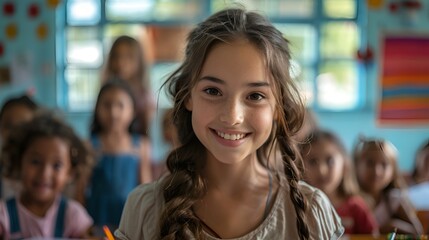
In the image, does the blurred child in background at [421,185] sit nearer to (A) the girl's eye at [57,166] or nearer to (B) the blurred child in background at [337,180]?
(B) the blurred child in background at [337,180]

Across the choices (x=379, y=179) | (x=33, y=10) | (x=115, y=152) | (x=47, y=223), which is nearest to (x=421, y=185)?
(x=379, y=179)

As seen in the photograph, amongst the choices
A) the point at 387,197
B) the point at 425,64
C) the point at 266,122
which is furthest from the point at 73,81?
the point at 266,122

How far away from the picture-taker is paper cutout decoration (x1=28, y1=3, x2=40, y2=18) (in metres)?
5.43

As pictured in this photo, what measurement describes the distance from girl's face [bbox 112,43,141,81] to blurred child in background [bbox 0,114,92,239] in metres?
1.17

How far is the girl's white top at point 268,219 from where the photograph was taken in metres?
1.29

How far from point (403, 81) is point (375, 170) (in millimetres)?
2756

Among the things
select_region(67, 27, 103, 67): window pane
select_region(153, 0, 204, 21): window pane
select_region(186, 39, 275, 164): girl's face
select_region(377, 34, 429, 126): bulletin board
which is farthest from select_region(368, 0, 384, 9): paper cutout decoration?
select_region(186, 39, 275, 164): girl's face

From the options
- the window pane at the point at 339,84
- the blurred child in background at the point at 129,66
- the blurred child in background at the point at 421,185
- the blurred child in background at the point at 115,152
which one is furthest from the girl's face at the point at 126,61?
the window pane at the point at 339,84

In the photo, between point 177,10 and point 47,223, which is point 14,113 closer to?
point 47,223

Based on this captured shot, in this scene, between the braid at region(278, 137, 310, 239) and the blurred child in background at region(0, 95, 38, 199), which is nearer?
the braid at region(278, 137, 310, 239)

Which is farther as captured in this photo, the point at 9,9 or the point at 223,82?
the point at 9,9

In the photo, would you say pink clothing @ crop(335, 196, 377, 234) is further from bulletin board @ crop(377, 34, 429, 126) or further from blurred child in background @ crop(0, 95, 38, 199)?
bulletin board @ crop(377, 34, 429, 126)

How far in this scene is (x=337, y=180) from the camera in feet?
8.73

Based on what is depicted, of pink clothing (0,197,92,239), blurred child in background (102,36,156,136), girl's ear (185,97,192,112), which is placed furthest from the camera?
blurred child in background (102,36,156,136)
